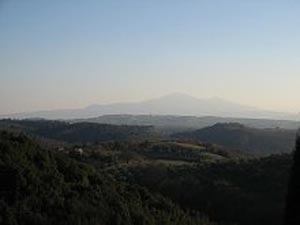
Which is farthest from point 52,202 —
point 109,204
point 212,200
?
point 212,200

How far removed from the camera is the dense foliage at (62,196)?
38.5 m

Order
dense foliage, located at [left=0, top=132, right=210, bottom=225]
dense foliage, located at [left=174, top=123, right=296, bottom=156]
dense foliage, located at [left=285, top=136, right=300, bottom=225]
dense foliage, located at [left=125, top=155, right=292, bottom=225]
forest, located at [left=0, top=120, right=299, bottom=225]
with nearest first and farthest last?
dense foliage, located at [left=285, top=136, right=300, bottom=225] → dense foliage, located at [left=0, top=132, right=210, bottom=225] → forest, located at [left=0, top=120, right=299, bottom=225] → dense foliage, located at [left=125, top=155, right=292, bottom=225] → dense foliage, located at [left=174, top=123, right=296, bottom=156]

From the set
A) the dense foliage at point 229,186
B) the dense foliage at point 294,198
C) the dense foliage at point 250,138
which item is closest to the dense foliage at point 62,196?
the dense foliage at point 229,186

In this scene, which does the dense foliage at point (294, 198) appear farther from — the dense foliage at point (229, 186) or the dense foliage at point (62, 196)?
the dense foliage at point (229, 186)

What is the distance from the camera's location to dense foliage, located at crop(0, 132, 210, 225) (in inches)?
1515

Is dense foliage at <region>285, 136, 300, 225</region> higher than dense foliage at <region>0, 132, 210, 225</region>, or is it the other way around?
dense foliage at <region>285, 136, 300, 225</region>

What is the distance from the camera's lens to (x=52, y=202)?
40219mm

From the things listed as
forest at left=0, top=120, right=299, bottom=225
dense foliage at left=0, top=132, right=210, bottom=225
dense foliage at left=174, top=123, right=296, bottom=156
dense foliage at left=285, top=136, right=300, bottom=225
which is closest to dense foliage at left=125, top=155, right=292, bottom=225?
forest at left=0, top=120, right=299, bottom=225

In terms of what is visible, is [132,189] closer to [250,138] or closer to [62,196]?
[62,196]

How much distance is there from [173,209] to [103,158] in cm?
3774

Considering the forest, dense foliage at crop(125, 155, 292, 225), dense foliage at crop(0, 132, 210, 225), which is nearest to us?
dense foliage at crop(0, 132, 210, 225)

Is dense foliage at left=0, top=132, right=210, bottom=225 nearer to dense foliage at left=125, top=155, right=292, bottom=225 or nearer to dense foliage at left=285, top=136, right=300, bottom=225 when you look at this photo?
dense foliage at left=125, top=155, right=292, bottom=225

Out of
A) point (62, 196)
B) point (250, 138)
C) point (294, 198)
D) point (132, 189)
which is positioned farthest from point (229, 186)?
point (250, 138)

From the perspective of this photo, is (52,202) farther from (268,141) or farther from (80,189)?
(268,141)
